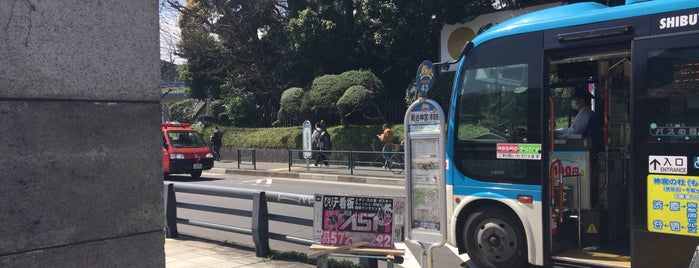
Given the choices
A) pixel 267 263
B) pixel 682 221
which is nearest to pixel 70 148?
pixel 267 263

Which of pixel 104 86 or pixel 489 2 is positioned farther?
pixel 489 2

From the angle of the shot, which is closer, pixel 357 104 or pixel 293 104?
pixel 357 104

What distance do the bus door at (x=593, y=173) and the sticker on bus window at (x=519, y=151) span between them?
29 centimetres

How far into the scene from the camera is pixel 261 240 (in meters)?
7.34

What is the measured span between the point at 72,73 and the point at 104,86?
0.71 ft

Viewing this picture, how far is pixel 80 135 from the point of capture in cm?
351

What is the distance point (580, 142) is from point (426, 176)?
2768mm

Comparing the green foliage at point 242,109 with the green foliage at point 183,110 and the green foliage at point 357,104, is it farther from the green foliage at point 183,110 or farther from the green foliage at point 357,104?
the green foliage at point 357,104

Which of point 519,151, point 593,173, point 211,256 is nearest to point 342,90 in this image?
point 211,256

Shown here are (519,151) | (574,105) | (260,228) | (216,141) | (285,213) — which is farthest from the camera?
(216,141)

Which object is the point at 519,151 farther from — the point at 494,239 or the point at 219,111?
the point at 219,111

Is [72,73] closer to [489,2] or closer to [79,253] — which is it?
[79,253]

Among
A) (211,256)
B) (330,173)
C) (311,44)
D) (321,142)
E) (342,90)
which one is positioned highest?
(311,44)

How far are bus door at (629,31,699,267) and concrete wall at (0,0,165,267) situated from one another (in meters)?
4.68
